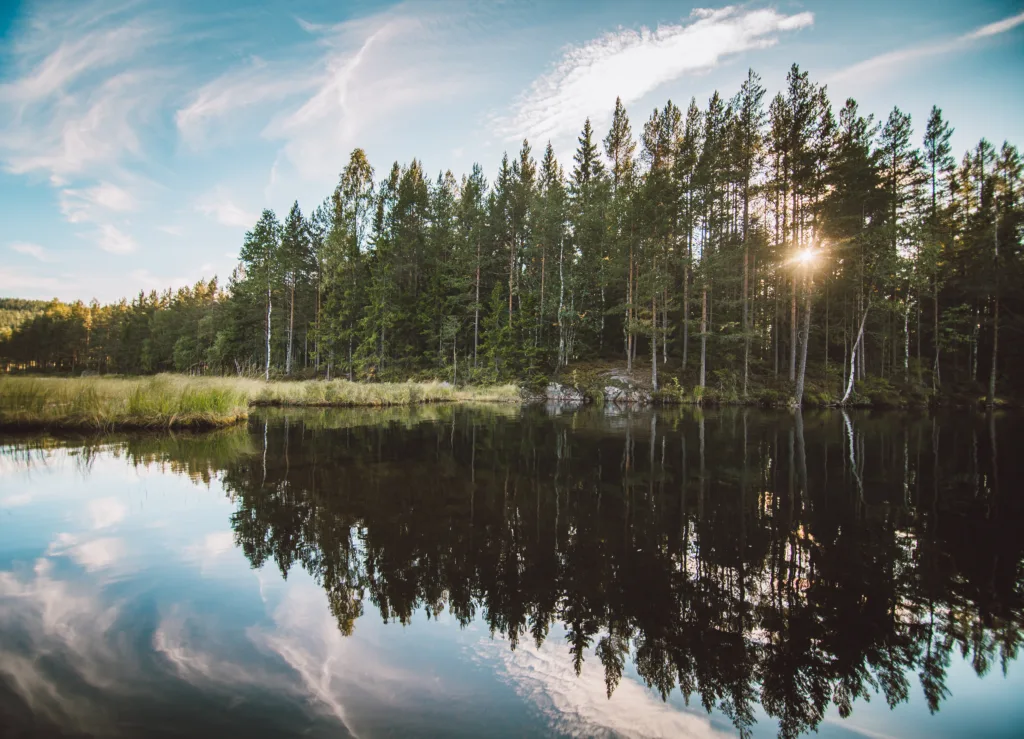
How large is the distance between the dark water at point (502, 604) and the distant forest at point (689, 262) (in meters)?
23.0

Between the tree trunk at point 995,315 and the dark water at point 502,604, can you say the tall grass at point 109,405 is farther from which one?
the tree trunk at point 995,315

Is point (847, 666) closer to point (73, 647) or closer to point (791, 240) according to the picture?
point (73, 647)

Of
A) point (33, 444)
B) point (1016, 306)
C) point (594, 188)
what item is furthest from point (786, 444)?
point (1016, 306)

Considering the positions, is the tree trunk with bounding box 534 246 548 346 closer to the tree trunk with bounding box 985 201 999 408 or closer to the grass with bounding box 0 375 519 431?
the grass with bounding box 0 375 519 431

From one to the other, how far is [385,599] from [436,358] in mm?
35831

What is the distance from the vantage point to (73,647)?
3004mm

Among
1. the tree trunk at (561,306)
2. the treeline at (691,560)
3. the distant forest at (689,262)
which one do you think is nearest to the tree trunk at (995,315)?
the distant forest at (689,262)

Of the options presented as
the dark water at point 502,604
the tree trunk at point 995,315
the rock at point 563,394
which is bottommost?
the dark water at point 502,604

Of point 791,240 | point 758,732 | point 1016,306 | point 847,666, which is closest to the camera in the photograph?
point 758,732

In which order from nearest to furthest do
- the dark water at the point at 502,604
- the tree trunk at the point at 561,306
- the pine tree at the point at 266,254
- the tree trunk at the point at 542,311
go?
the dark water at the point at 502,604 → the tree trunk at the point at 561,306 → the tree trunk at the point at 542,311 → the pine tree at the point at 266,254

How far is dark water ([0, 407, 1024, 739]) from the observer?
2555 millimetres

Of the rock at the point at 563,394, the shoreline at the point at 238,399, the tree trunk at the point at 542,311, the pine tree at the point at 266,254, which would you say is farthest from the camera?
the pine tree at the point at 266,254

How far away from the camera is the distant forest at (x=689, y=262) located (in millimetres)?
26359

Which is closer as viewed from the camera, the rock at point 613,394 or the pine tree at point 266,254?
the rock at point 613,394
